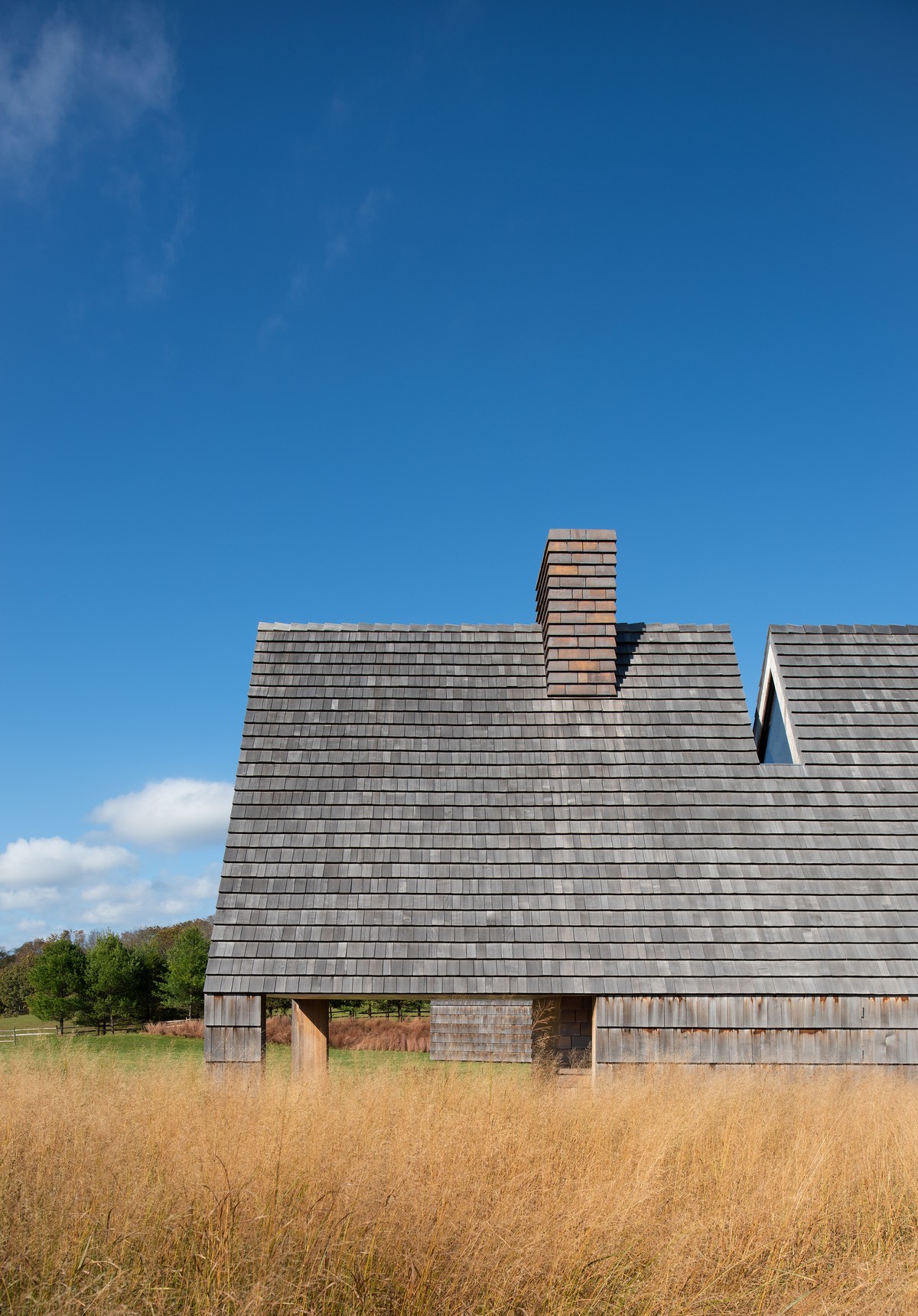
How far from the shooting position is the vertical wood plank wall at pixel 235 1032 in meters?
10.3

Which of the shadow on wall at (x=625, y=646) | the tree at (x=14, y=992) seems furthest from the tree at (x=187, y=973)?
the shadow on wall at (x=625, y=646)

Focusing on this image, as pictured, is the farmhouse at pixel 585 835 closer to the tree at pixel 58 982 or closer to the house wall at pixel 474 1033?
the house wall at pixel 474 1033

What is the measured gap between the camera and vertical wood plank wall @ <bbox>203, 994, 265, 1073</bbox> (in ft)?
33.8

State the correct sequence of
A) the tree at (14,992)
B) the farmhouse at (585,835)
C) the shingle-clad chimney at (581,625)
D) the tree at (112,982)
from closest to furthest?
the farmhouse at (585,835) → the shingle-clad chimney at (581,625) → the tree at (112,982) → the tree at (14,992)

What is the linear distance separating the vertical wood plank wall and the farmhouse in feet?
0.08

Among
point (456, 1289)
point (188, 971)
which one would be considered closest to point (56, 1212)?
point (456, 1289)

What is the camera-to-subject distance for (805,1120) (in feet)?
26.1

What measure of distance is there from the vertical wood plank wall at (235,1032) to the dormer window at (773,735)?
7887 millimetres

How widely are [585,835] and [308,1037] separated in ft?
13.3

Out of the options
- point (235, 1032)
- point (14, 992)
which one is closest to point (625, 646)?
point (235, 1032)

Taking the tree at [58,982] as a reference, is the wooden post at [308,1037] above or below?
above

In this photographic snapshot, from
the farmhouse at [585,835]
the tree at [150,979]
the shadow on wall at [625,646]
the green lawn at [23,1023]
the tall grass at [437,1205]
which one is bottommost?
the green lawn at [23,1023]

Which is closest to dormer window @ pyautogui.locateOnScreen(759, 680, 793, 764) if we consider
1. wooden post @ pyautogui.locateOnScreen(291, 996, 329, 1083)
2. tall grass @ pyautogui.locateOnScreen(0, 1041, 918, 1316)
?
tall grass @ pyautogui.locateOnScreen(0, 1041, 918, 1316)

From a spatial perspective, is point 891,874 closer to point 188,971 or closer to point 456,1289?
point 456,1289
